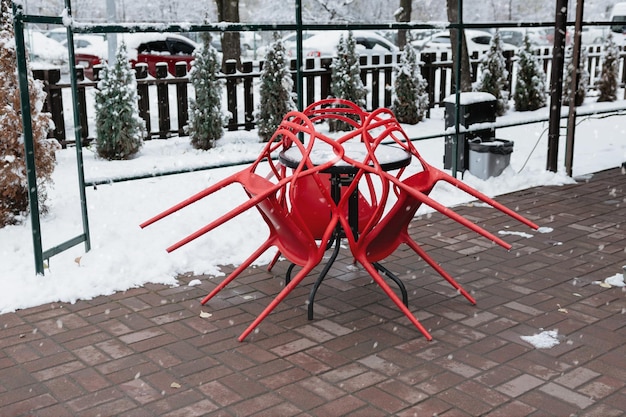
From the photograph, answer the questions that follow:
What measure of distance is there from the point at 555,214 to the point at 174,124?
7.31 m

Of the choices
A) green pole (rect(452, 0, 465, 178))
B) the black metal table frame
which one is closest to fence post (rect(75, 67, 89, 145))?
green pole (rect(452, 0, 465, 178))

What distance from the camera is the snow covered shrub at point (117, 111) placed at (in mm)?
9180

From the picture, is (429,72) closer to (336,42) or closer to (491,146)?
(336,42)

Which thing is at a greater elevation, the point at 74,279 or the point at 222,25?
the point at 222,25

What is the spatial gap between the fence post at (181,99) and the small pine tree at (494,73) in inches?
213

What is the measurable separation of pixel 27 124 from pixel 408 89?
8.21 m

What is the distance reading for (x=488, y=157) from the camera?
314 inches

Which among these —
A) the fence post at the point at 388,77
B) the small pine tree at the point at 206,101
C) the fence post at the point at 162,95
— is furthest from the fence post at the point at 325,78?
the fence post at the point at 162,95

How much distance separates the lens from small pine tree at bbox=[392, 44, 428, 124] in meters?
12.1

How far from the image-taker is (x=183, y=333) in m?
4.24

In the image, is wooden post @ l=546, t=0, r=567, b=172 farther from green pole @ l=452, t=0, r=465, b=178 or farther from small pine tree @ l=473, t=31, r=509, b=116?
small pine tree @ l=473, t=31, r=509, b=116

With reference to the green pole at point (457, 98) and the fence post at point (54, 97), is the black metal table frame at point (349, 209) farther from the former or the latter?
the fence post at point (54, 97)

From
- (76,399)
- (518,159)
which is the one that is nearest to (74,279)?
(76,399)

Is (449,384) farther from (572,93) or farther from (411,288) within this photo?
(572,93)
